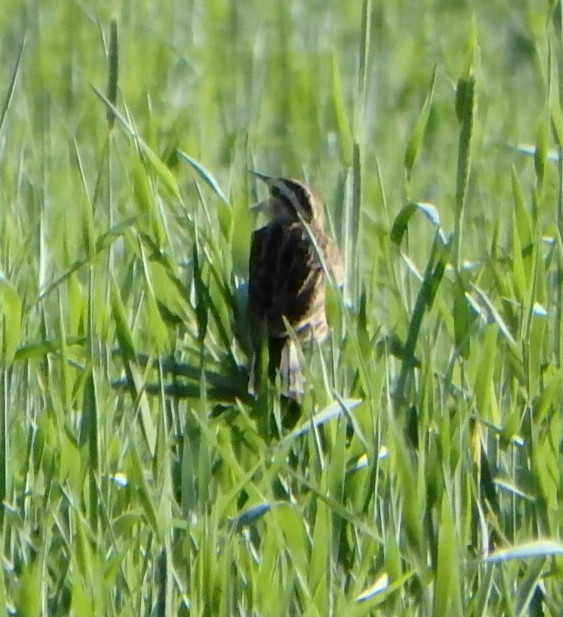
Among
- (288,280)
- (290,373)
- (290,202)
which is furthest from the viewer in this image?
(290,202)

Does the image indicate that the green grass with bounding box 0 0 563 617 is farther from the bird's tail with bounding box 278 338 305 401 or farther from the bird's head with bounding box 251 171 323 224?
the bird's head with bounding box 251 171 323 224

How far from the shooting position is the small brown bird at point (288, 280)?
4773 millimetres

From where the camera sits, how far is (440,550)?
3.29 meters

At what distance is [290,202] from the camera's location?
17.7ft

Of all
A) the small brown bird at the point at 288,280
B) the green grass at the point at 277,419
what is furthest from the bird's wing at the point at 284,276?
the green grass at the point at 277,419

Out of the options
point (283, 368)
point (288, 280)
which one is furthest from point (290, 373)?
point (288, 280)

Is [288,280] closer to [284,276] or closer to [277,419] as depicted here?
[284,276]

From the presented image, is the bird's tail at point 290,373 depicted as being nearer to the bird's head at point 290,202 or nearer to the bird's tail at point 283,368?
the bird's tail at point 283,368

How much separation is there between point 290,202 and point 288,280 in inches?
13.2

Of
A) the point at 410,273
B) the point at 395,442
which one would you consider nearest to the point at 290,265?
the point at 410,273

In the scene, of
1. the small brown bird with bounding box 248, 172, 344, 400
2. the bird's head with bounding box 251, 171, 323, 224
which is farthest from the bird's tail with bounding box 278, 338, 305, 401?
the bird's head with bounding box 251, 171, 323, 224

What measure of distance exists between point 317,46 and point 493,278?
159 inches

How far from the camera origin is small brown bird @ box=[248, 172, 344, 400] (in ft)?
15.7

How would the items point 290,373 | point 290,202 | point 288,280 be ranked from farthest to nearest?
point 290,202
point 288,280
point 290,373
